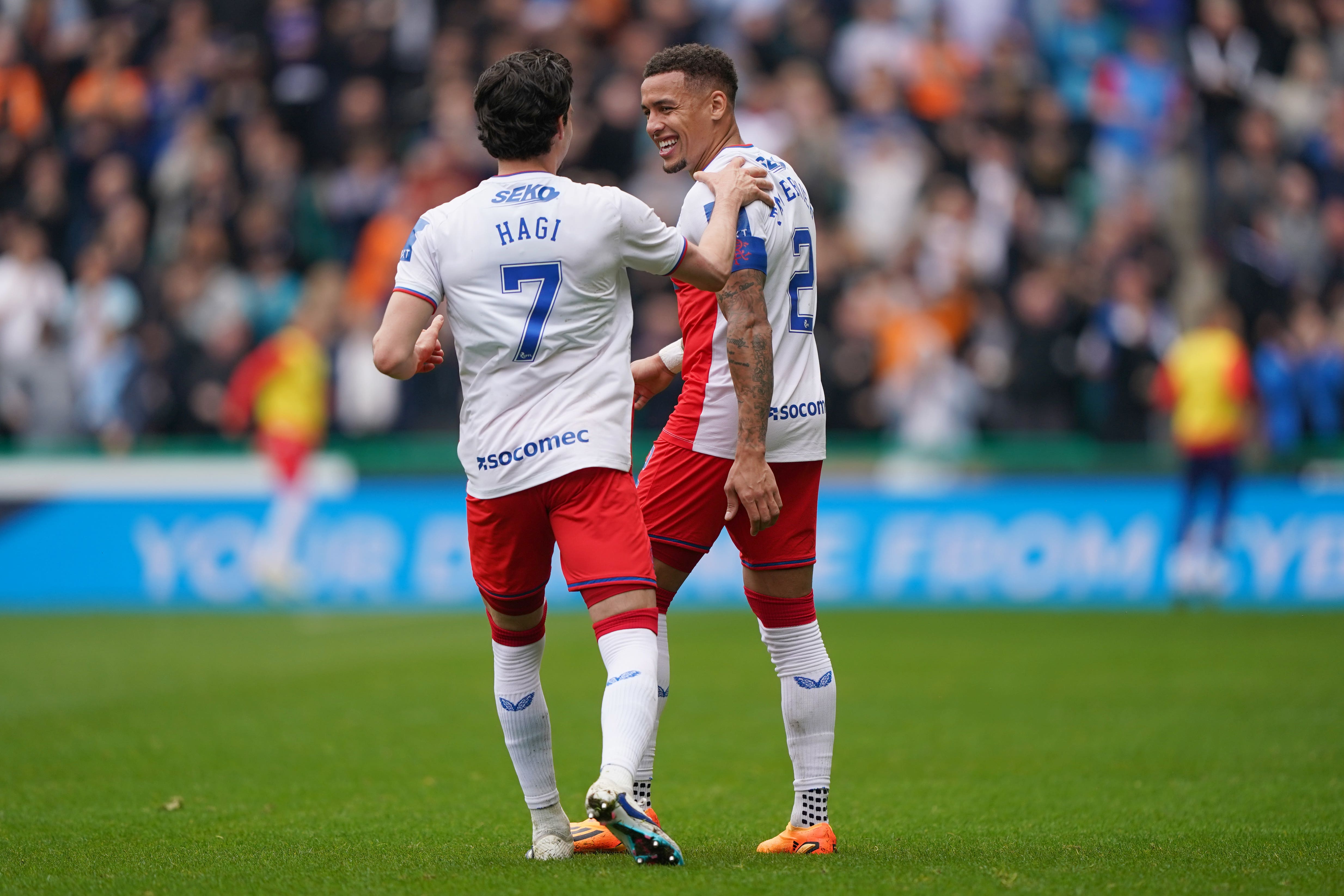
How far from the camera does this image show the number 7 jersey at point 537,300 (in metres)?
4.43

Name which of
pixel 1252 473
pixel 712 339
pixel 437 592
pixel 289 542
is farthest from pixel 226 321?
pixel 712 339

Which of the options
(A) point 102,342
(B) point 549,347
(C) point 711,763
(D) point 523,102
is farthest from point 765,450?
(A) point 102,342

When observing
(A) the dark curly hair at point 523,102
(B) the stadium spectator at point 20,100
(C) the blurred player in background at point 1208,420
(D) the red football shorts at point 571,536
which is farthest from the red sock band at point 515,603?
(B) the stadium spectator at point 20,100

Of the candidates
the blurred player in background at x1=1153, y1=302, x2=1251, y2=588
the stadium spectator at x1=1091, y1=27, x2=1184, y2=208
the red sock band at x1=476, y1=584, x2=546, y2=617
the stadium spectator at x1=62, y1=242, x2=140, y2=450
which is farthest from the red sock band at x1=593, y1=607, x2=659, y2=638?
the stadium spectator at x1=1091, y1=27, x2=1184, y2=208

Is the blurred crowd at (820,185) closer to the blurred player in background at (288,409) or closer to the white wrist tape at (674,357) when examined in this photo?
the blurred player in background at (288,409)

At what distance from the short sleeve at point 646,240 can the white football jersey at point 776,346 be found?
0.41 m

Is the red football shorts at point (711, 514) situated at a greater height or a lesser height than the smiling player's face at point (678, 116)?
lesser

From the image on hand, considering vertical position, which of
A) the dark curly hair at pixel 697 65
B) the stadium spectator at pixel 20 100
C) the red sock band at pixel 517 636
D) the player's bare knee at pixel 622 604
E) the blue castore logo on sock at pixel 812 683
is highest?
the stadium spectator at pixel 20 100

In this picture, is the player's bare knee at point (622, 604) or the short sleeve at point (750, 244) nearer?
the player's bare knee at point (622, 604)

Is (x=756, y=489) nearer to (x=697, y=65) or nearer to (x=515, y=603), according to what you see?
(x=515, y=603)

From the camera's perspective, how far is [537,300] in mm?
4453

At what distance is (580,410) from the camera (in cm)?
447

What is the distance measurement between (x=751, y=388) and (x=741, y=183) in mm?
635

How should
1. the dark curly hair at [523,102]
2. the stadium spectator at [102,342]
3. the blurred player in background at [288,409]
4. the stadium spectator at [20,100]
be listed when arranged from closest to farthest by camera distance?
the dark curly hair at [523,102] → the blurred player in background at [288,409] → the stadium spectator at [102,342] → the stadium spectator at [20,100]
